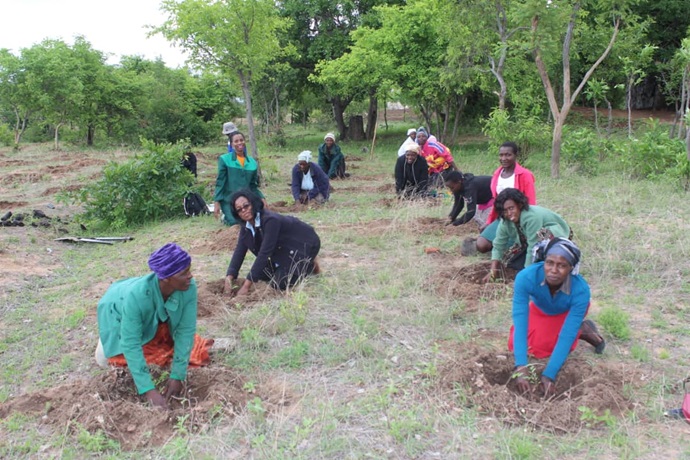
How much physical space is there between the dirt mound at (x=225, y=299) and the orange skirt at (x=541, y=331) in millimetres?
Answer: 2036

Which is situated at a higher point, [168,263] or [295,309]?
[168,263]

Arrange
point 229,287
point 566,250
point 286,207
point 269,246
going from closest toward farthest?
1. point 566,250
2. point 269,246
3. point 229,287
4. point 286,207

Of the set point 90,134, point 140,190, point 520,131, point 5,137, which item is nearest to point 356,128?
point 90,134

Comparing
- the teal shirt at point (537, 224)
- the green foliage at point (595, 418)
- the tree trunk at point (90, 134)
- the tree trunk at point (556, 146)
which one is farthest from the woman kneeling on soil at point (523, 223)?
the tree trunk at point (90, 134)

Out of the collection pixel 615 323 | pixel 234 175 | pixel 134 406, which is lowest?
pixel 134 406

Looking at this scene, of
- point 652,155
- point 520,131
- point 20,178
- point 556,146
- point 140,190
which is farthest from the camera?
point 20,178

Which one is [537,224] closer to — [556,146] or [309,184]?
[309,184]

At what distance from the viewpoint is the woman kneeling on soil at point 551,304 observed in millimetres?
3172

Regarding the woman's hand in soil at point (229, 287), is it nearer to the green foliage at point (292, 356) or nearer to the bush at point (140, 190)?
the green foliage at point (292, 356)

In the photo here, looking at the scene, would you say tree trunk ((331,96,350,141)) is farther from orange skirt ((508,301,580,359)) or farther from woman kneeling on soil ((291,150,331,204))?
orange skirt ((508,301,580,359))

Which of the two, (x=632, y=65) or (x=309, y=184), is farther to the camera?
(x=632, y=65)

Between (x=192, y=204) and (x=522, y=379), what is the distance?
6664mm

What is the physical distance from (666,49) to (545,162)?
11.6 metres

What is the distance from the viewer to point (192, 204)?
348 inches
